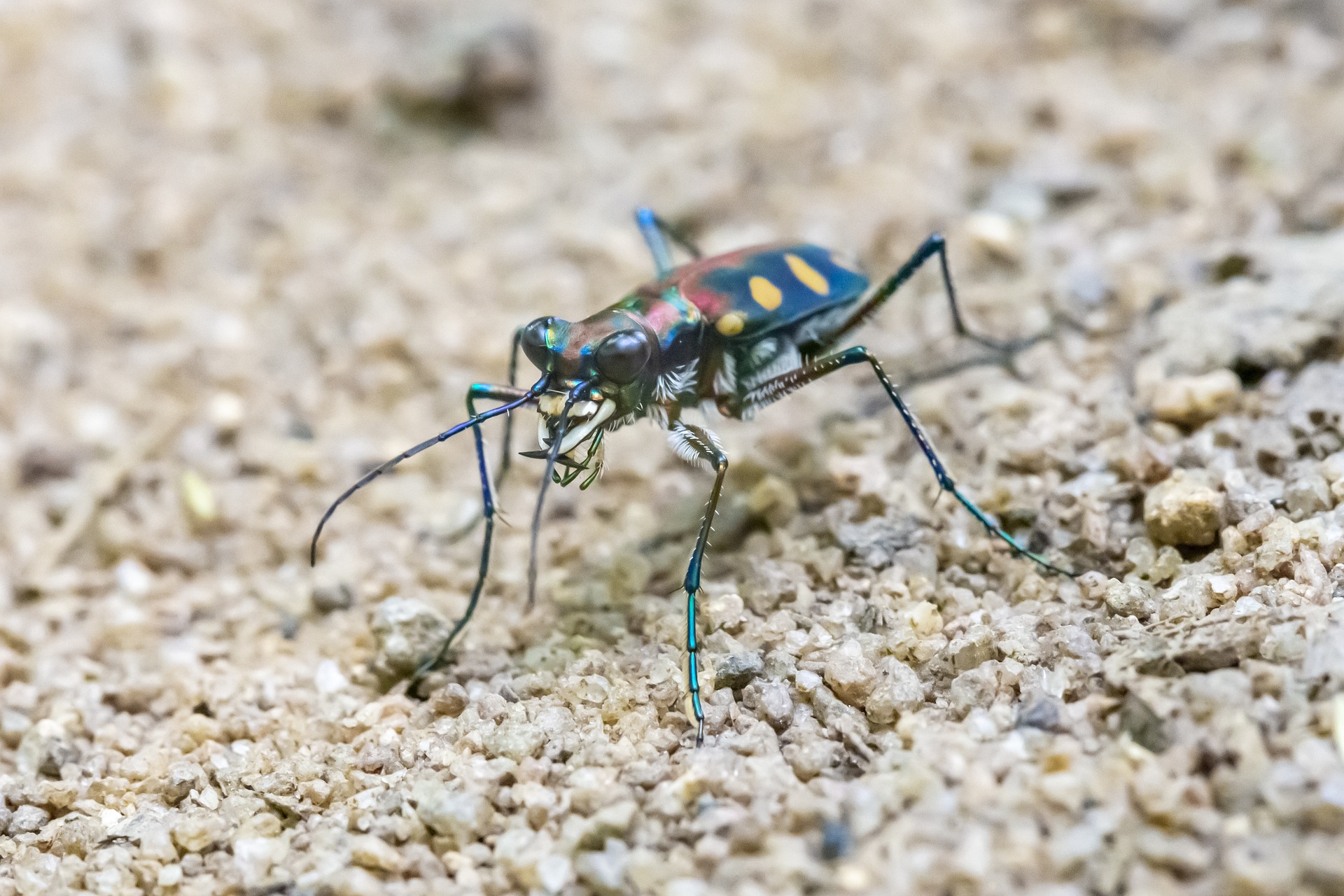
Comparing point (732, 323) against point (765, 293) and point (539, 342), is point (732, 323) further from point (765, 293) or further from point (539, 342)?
point (539, 342)

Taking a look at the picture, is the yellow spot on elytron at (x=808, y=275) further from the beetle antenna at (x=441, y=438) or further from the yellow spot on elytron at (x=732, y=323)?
the beetle antenna at (x=441, y=438)

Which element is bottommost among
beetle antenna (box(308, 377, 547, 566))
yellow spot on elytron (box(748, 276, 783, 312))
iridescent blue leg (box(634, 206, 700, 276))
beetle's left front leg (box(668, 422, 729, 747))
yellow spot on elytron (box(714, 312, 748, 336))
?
beetle's left front leg (box(668, 422, 729, 747))

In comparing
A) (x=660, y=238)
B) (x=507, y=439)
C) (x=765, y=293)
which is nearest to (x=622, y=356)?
(x=765, y=293)

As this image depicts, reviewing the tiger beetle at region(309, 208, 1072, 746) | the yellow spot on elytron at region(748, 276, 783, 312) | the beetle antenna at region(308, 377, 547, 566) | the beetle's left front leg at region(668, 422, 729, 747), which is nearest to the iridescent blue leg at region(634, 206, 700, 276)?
the tiger beetle at region(309, 208, 1072, 746)

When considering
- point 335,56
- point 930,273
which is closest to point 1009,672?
point 930,273

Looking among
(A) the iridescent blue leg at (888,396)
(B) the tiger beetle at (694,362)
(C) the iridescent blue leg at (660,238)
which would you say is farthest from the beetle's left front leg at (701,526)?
(C) the iridescent blue leg at (660,238)

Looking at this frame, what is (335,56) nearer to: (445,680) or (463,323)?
(463,323)

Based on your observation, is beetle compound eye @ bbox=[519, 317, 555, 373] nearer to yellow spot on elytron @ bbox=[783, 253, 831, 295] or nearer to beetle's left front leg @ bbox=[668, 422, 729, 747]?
beetle's left front leg @ bbox=[668, 422, 729, 747]
